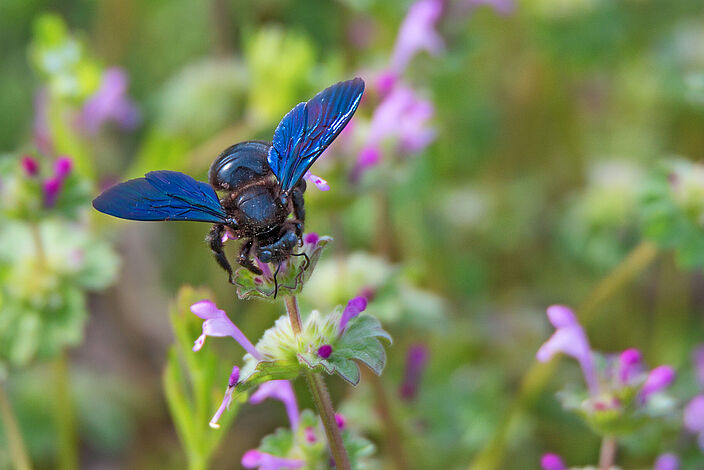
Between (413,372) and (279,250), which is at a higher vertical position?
(413,372)

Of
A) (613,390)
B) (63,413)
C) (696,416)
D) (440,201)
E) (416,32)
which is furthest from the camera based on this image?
(440,201)

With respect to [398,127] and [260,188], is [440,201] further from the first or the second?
[260,188]

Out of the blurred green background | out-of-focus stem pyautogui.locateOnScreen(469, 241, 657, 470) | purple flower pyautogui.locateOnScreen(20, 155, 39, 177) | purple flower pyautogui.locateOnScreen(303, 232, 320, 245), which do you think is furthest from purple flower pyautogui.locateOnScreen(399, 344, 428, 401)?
purple flower pyautogui.locateOnScreen(20, 155, 39, 177)

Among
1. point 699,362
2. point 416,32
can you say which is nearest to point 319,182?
point 416,32

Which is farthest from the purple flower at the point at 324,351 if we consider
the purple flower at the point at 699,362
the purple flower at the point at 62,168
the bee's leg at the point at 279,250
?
the purple flower at the point at 699,362

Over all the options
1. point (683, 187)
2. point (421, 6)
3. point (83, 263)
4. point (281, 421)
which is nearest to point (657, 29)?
point (421, 6)

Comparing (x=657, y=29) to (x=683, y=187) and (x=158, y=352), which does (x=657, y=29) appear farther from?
(x=158, y=352)

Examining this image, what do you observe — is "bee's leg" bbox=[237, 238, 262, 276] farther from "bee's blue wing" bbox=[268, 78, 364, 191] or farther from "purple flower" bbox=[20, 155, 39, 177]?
"purple flower" bbox=[20, 155, 39, 177]
